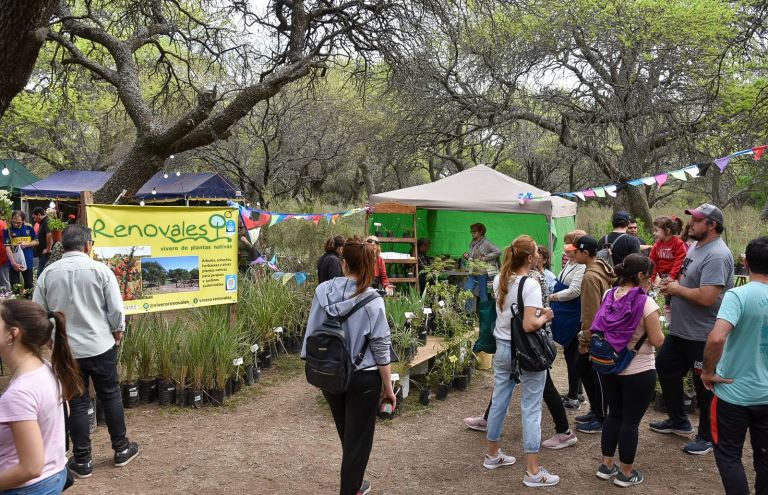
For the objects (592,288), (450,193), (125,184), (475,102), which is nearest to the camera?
(592,288)

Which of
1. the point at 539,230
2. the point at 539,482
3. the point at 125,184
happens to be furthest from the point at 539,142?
the point at 539,482

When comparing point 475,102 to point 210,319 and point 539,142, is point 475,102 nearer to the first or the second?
point 210,319

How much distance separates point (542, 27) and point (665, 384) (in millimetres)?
10810

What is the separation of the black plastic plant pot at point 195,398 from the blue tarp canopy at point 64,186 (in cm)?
1284

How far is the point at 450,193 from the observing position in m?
9.11

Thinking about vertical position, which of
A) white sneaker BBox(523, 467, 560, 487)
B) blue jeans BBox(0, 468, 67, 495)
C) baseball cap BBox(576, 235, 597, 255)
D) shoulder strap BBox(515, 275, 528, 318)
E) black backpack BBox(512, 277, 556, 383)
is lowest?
white sneaker BBox(523, 467, 560, 487)

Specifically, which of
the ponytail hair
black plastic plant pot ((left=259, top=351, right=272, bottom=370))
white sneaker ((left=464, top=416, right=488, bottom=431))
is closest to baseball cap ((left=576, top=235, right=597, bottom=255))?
the ponytail hair

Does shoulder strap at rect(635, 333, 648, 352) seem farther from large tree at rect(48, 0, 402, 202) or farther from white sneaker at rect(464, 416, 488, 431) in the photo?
large tree at rect(48, 0, 402, 202)

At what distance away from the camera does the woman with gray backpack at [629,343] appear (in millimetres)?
3332

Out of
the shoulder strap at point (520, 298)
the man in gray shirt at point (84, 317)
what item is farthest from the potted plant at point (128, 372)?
the shoulder strap at point (520, 298)

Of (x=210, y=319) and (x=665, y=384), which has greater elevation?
(x=210, y=319)

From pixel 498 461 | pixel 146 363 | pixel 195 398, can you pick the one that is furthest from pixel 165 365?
pixel 498 461

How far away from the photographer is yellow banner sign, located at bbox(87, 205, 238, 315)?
5066 mm

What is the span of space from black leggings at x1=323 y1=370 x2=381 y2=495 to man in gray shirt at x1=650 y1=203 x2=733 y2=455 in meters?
2.46
